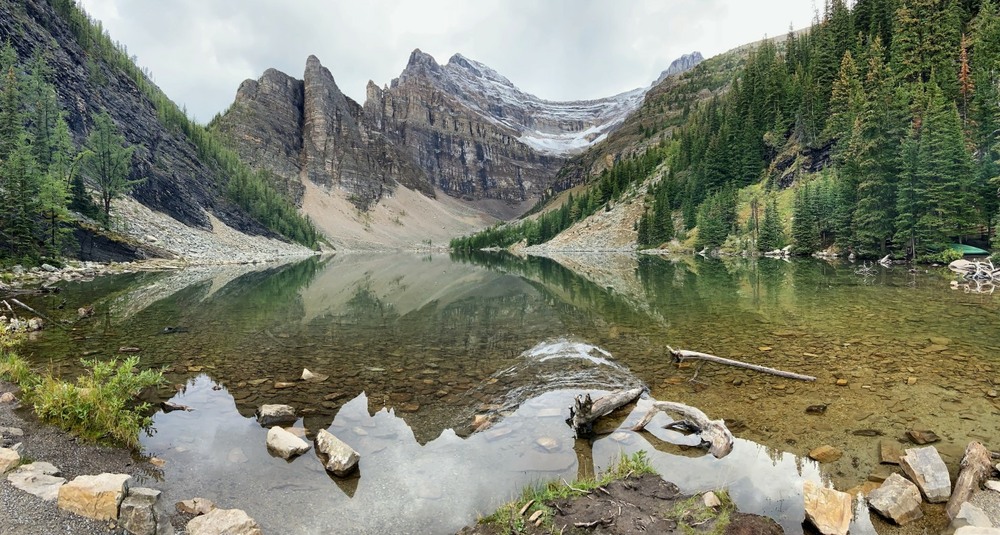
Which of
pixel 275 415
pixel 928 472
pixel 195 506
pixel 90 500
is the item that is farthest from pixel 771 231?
pixel 90 500

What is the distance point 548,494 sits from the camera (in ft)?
20.2

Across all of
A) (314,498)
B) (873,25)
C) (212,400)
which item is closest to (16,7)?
(212,400)

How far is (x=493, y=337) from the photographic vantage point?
18000 mm

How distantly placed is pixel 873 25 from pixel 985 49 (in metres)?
34.1

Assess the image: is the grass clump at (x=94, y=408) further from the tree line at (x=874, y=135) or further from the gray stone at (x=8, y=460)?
the tree line at (x=874, y=135)

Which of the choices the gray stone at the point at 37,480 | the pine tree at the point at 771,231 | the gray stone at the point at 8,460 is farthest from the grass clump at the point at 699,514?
the pine tree at the point at 771,231

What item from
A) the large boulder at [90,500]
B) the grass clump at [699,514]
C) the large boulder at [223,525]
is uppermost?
the large boulder at [90,500]

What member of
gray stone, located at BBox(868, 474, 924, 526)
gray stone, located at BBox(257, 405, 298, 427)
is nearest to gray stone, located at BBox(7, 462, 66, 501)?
gray stone, located at BBox(257, 405, 298, 427)

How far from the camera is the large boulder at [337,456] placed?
7164mm

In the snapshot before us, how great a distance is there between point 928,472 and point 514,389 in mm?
7668

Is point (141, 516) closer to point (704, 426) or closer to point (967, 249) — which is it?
point (704, 426)

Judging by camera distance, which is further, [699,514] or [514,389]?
[514,389]

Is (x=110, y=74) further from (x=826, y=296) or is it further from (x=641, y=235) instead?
(x=826, y=296)

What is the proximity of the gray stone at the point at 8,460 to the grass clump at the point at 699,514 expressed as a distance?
8.45 metres
